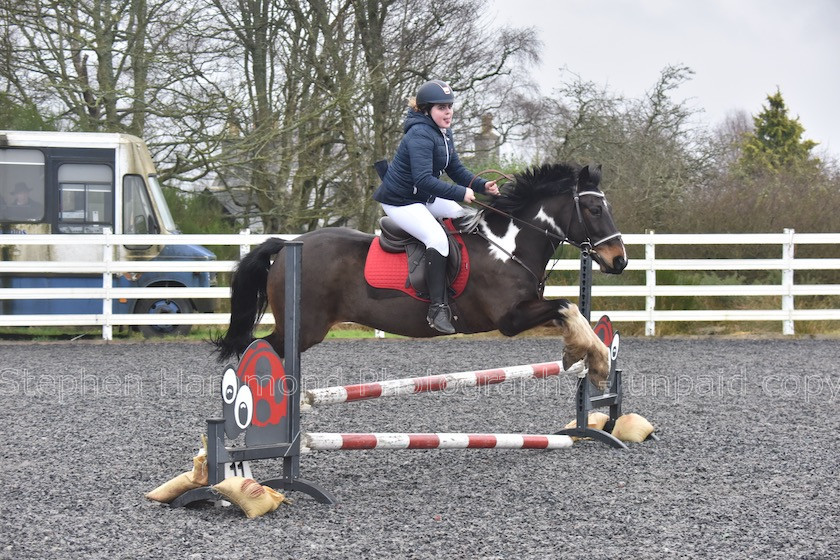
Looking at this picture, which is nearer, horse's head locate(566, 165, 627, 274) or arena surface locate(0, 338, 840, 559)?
arena surface locate(0, 338, 840, 559)

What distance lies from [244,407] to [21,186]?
9.76m

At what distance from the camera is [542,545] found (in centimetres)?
372

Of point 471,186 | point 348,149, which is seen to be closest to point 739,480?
point 471,186

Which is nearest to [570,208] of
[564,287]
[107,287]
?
[564,287]

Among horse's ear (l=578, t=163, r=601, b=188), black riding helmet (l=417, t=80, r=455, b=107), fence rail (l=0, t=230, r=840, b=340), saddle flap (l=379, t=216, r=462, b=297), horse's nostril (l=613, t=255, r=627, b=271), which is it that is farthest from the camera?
fence rail (l=0, t=230, r=840, b=340)

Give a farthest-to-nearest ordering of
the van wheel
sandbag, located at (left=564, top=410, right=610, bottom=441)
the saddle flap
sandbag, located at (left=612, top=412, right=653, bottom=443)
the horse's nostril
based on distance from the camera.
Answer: the van wheel, sandbag, located at (left=564, top=410, right=610, bottom=441), sandbag, located at (left=612, top=412, right=653, bottom=443), the saddle flap, the horse's nostril

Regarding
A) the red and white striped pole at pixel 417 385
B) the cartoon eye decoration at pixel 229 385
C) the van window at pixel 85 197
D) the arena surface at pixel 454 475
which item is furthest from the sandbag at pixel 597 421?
the van window at pixel 85 197

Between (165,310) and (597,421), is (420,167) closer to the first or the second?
(597,421)

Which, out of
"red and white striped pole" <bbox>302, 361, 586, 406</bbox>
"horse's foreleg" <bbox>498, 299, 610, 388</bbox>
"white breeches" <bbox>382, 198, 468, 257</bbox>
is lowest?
"red and white striped pole" <bbox>302, 361, 586, 406</bbox>

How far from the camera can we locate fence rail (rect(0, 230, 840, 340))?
1228 centimetres

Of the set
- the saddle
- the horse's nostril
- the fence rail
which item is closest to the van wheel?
the fence rail

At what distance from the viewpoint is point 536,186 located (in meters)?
5.83

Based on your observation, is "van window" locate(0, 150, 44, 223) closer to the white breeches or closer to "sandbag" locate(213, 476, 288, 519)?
the white breeches

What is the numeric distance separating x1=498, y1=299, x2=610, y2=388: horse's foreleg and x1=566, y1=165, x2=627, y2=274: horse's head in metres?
0.37
